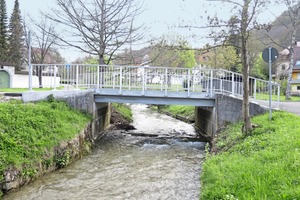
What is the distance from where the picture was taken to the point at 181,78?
1373 centimetres

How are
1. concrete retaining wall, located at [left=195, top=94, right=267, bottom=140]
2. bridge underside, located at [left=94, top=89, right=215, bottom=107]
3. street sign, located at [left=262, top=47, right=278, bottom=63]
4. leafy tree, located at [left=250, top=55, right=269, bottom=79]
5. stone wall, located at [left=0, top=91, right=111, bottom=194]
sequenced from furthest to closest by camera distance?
leafy tree, located at [left=250, top=55, right=269, bottom=79]
bridge underside, located at [left=94, top=89, right=215, bottom=107]
concrete retaining wall, located at [left=195, top=94, right=267, bottom=140]
street sign, located at [left=262, top=47, right=278, bottom=63]
stone wall, located at [left=0, top=91, right=111, bottom=194]

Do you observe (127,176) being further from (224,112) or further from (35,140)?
(224,112)

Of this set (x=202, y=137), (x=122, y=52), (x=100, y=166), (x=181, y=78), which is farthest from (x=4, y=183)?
(x=122, y=52)

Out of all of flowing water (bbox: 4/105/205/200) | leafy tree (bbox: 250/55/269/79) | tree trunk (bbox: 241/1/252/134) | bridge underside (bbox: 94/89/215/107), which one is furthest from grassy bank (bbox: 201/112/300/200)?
leafy tree (bbox: 250/55/269/79)

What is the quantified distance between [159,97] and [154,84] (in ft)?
2.38

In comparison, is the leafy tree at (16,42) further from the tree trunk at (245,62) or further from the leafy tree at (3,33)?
the tree trunk at (245,62)

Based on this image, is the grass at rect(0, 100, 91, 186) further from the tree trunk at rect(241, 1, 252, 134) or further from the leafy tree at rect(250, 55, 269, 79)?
the leafy tree at rect(250, 55, 269, 79)

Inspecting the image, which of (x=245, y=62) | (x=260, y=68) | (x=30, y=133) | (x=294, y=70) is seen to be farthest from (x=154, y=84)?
(x=260, y=68)

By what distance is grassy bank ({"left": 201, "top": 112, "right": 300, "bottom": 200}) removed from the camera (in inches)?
177

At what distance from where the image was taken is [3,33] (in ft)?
136

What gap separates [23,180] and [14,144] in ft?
2.86

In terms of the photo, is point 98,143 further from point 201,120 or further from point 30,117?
point 201,120

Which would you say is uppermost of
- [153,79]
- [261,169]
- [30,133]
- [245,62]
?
[245,62]

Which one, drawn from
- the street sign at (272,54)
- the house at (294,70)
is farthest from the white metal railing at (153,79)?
the house at (294,70)
